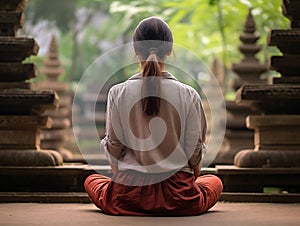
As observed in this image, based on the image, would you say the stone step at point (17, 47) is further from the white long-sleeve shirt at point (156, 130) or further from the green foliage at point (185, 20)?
the green foliage at point (185, 20)

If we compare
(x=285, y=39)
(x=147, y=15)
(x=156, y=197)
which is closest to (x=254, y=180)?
(x=285, y=39)

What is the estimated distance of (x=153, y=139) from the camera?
18.9ft

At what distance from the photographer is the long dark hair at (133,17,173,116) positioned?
18.7ft

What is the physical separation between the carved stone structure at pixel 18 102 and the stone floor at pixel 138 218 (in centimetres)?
89

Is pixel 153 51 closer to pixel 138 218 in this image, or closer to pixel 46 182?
pixel 138 218

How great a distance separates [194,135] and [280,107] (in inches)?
86.3

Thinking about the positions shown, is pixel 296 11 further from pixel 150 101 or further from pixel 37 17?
pixel 37 17

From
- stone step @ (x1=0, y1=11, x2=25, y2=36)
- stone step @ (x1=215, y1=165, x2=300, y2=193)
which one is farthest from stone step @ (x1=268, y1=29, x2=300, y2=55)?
stone step @ (x1=0, y1=11, x2=25, y2=36)

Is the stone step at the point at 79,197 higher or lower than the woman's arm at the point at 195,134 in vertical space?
lower

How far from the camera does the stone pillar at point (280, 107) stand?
7.51 meters

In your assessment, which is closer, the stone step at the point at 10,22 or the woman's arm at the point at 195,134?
the woman's arm at the point at 195,134

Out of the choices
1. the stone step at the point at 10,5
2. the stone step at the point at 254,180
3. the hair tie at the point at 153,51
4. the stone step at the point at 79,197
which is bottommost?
the stone step at the point at 79,197

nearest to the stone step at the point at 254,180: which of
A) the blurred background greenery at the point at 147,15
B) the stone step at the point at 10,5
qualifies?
the stone step at the point at 10,5

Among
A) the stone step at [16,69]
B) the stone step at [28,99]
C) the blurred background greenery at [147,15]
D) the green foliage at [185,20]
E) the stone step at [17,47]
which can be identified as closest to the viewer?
the stone step at [28,99]
